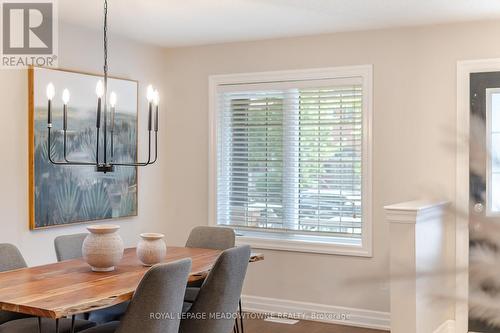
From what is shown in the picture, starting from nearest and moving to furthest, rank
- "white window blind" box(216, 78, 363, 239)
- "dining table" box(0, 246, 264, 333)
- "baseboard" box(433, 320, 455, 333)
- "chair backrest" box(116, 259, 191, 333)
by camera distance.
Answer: "dining table" box(0, 246, 264, 333) → "chair backrest" box(116, 259, 191, 333) → "baseboard" box(433, 320, 455, 333) → "white window blind" box(216, 78, 363, 239)

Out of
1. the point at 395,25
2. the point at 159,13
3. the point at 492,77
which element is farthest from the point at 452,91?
the point at 159,13

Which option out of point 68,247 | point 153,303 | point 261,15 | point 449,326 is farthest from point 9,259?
point 449,326

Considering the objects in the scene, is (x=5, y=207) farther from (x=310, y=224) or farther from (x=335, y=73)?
(x=335, y=73)

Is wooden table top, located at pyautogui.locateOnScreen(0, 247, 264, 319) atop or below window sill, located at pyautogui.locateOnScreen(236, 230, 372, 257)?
atop


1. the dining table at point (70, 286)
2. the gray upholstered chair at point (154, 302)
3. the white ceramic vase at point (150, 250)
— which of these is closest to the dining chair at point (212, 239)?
the dining table at point (70, 286)

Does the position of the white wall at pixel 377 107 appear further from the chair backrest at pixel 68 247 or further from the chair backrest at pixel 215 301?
the chair backrest at pixel 68 247

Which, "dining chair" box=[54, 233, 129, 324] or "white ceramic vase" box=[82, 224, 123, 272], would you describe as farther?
"dining chair" box=[54, 233, 129, 324]

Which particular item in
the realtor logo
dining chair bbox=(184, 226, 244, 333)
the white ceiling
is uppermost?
the white ceiling

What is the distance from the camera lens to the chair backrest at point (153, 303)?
265 cm

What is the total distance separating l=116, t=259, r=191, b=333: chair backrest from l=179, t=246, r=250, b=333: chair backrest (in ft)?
1.10

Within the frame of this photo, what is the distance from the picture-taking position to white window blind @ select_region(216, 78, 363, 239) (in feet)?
16.5

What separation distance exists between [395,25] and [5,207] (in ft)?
10.3

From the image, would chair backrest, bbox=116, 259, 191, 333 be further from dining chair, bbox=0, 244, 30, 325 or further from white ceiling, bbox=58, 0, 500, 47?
white ceiling, bbox=58, 0, 500, 47

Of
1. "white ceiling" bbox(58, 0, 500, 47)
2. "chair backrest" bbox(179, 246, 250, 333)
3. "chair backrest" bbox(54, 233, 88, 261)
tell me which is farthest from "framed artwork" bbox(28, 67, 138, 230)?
"chair backrest" bbox(179, 246, 250, 333)
